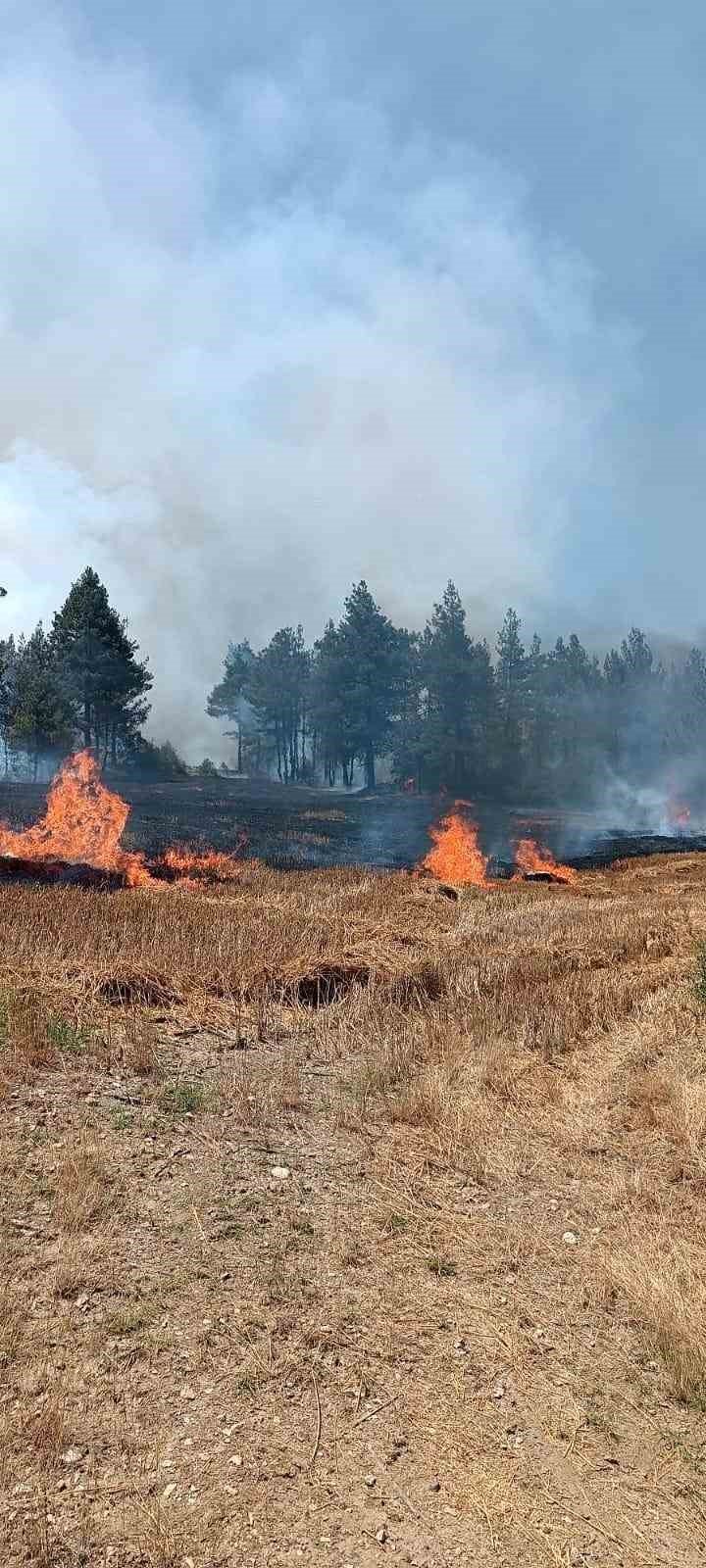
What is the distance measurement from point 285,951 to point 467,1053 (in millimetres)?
4205

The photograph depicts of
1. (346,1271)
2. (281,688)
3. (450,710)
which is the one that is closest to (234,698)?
(281,688)

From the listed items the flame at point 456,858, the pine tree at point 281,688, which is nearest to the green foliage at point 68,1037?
the flame at point 456,858

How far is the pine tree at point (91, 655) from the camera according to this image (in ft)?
168

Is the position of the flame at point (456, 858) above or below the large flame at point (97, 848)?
below

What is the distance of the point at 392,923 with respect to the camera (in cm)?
1586

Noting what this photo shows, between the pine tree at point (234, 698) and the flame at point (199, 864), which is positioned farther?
the pine tree at point (234, 698)

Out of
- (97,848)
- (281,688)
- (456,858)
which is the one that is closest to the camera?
(97,848)

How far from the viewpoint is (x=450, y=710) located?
6850cm

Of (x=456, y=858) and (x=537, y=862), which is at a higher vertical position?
(x=456, y=858)

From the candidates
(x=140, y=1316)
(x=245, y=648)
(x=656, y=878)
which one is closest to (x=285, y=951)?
(x=140, y=1316)

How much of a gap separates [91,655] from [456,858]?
103 feet

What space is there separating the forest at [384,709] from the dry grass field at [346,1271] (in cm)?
3439

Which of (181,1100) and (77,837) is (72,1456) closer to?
(181,1100)

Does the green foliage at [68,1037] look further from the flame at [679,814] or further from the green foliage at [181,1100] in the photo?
the flame at [679,814]
